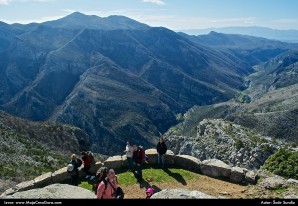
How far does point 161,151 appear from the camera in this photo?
3025cm

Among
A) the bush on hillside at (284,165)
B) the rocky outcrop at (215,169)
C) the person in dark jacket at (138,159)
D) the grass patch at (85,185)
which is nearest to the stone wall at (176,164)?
the rocky outcrop at (215,169)

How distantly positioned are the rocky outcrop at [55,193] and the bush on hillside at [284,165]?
2088 cm

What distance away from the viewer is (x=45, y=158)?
2394 inches

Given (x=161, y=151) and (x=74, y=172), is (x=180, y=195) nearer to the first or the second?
(x=74, y=172)

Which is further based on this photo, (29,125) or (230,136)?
(29,125)

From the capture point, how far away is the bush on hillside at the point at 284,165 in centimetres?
3312

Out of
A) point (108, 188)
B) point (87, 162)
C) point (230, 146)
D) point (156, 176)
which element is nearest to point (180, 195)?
point (108, 188)

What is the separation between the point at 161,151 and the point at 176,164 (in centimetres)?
213

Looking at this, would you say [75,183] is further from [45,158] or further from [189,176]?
[45,158]

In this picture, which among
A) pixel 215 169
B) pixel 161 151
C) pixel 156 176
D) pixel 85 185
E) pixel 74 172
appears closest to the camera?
pixel 74 172

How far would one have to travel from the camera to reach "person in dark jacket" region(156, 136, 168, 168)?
3009cm

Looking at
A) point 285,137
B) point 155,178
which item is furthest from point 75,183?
point 285,137

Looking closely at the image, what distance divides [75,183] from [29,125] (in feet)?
247

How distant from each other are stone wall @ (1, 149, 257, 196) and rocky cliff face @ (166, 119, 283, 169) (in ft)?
97.4
